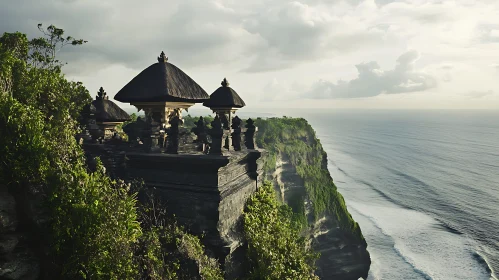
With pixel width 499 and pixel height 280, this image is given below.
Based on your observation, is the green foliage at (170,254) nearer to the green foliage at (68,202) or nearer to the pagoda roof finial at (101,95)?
the green foliage at (68,202)

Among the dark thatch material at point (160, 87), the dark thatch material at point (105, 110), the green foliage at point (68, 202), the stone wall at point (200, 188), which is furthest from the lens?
the dark thatch material at point (105, 110)

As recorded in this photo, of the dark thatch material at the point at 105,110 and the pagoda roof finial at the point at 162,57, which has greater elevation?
the pagoda roof finial at the point at 162,57

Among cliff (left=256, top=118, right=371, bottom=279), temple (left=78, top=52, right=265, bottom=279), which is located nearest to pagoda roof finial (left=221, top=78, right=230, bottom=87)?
temple (left=78, top=52, right=265, bottom=279)

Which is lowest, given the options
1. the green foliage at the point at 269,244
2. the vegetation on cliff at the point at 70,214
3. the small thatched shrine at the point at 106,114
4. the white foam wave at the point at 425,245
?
the white foam wave at the point at 425,245

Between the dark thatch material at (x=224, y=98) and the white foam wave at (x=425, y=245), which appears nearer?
the dark thatch material at (x=224, y=98)

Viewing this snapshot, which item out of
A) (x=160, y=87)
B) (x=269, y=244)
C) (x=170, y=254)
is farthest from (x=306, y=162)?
(x=170, y=254)

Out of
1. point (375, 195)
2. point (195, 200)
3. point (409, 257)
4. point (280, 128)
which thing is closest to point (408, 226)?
point (409, 257)

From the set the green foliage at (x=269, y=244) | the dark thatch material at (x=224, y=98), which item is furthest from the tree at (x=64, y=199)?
the dark thatch material at (x=224, y=98)

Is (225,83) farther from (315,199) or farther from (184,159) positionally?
(315,199)
